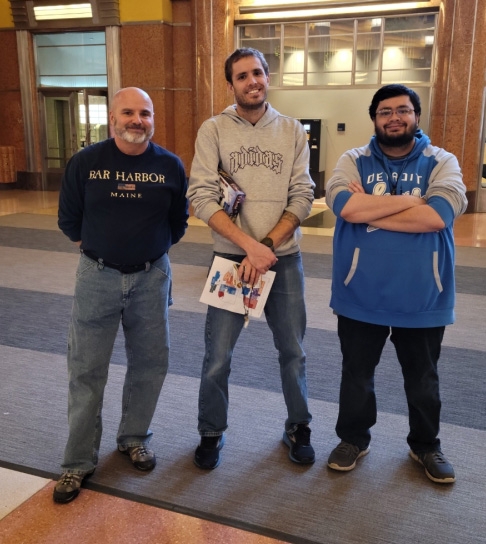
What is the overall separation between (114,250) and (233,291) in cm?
56

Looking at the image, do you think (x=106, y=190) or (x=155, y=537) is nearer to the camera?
(x=155, y=537)

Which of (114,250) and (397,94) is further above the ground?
(397,94)

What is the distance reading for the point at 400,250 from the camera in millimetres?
2607

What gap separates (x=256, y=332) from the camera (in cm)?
485

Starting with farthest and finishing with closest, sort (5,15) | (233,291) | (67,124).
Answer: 1. (67,124)
2. (5,15)
3. (233,291)

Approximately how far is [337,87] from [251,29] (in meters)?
2.25

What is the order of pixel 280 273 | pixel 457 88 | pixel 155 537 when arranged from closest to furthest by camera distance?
pixel 155 537 → pixel 280 273 → pixel 457 88

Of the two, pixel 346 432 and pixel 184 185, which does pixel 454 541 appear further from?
pixel 184 185

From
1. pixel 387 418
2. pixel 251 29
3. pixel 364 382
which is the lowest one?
pixel 387 418

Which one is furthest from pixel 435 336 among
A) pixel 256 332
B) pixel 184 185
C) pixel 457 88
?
pixel 457 88

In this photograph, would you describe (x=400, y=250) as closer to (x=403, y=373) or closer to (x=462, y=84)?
(x=403, y=373)

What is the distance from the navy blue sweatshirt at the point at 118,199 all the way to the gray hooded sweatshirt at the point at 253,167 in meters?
0.17

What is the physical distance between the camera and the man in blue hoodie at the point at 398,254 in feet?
8.45

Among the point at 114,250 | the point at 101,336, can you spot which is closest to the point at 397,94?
the point at 114,250
